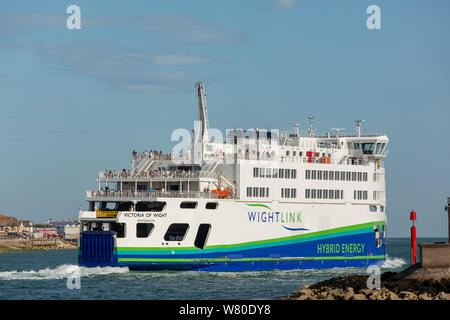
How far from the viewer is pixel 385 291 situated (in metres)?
31.6

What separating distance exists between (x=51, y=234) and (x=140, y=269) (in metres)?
95.2

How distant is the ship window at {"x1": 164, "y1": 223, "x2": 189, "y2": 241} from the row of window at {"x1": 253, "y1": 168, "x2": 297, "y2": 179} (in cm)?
485

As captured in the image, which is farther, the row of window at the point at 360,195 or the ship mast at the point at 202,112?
the row of window at the point at 360,195

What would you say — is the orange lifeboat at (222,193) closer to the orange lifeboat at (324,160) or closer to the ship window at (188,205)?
the ship window at (188,205)

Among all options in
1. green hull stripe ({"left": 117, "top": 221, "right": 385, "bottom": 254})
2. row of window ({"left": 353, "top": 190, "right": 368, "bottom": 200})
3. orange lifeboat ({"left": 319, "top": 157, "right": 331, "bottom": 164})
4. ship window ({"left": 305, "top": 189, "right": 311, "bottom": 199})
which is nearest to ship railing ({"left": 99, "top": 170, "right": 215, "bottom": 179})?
green hull stripe ({"left": 117, "top": 221, "right": 385, "bottom": 254})

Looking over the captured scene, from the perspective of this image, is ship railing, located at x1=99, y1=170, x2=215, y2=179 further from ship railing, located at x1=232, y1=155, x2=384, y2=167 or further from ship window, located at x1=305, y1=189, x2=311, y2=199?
ship window, located at x1=305, y1=189, x2=311, y2=199

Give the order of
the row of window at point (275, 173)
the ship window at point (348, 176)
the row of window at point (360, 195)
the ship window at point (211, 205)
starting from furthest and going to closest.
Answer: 1. the row of window at point (360, 195)
2. the ship window at point (348, 176)
3. the row of window at point (275, 173)
4. the ship window at point (211, 205)

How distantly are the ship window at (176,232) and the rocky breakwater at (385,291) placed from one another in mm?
9266

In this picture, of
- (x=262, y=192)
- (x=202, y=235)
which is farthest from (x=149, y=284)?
(x=262, y=192)

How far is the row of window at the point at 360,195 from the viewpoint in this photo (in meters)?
49.8

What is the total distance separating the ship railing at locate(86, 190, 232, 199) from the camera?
42250 mm

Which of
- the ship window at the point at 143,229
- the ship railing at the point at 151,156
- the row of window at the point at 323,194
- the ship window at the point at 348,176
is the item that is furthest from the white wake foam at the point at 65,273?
the ship window at the point at 348,176
